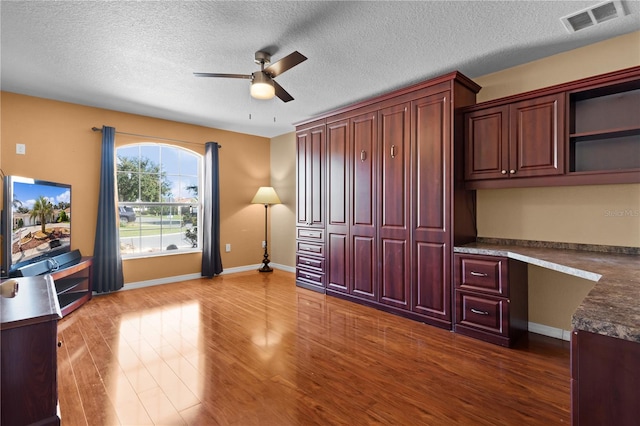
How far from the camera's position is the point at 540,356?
252cm

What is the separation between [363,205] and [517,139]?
5.69ft

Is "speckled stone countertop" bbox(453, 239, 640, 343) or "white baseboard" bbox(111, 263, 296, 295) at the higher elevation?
"speckled stone countertop" bbox(453, 239, 640, 343)

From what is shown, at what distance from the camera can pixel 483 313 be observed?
9.21 feet

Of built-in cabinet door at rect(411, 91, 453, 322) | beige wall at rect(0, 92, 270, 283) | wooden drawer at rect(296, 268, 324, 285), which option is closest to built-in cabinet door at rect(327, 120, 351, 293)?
wooden drawer at rect(296, 268, 324, 285)

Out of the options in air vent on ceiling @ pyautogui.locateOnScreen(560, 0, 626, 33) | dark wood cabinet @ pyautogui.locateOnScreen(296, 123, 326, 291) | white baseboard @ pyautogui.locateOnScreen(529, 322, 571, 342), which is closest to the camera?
air vent on ceiling @ pyautogui.locateOnScreen(560, 0, 626, 33)

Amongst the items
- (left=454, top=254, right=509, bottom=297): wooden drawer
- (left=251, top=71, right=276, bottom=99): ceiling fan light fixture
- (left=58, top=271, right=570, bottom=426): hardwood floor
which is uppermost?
(left=251, top=71, right=276, bottom=99): ceiling fan light fixture

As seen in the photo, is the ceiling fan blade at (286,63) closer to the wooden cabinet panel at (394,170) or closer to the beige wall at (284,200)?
the wooden cabinet panel at (394,170)

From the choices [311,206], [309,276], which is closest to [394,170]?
[311,206]

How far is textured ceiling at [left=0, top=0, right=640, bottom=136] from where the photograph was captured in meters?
2.25

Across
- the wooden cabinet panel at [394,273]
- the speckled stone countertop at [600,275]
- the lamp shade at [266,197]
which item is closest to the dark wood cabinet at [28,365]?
the speckled stone countertop at [600,275]

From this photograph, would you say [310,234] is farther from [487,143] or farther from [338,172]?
[487,143]

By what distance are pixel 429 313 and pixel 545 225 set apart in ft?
4.58

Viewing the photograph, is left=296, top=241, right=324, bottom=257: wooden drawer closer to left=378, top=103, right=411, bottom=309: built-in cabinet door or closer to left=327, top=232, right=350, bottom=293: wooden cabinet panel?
left=327, top=232, right=350, bottom=293: wooden cabinet panel

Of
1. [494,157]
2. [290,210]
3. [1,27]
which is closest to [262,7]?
[1,27]
